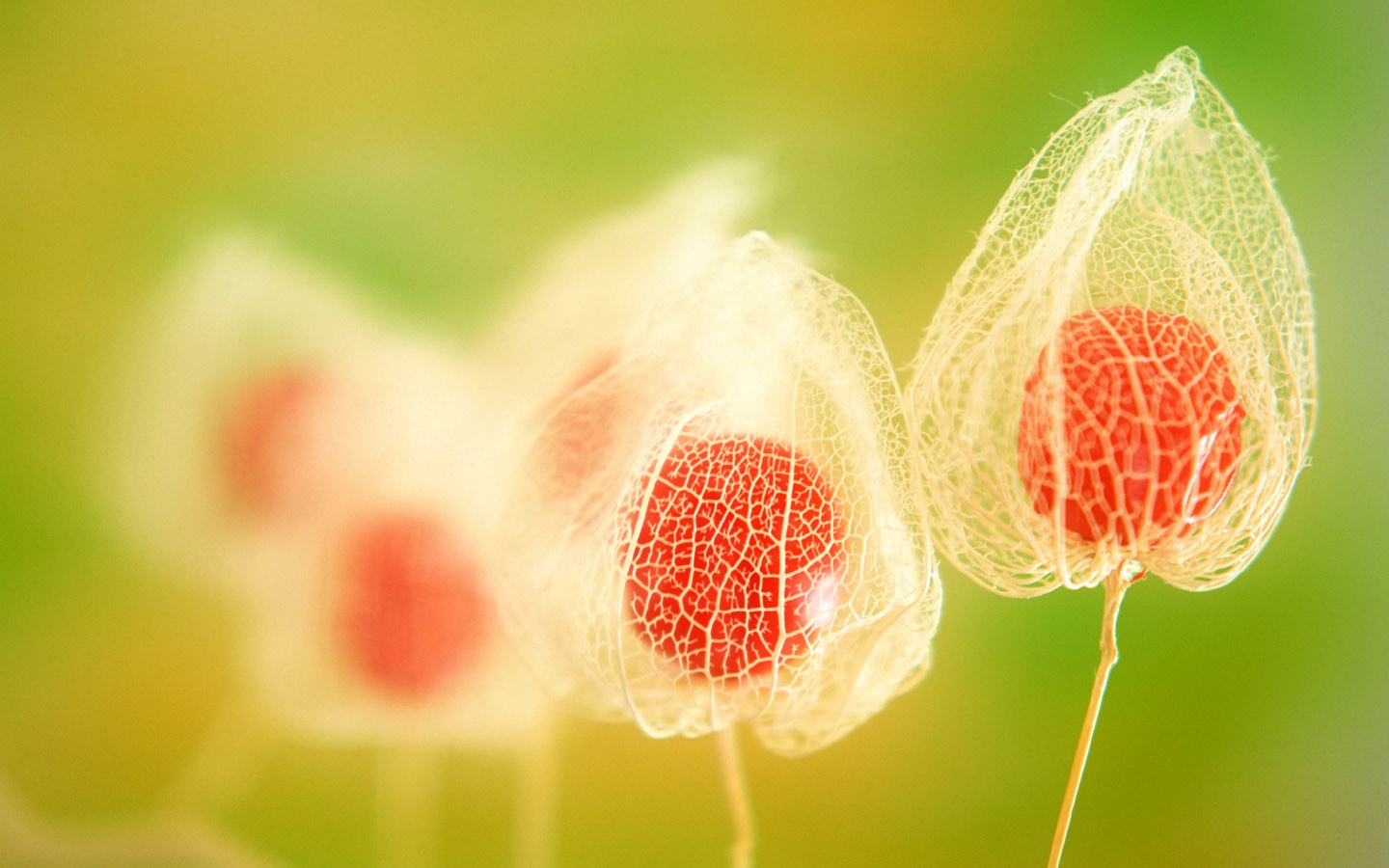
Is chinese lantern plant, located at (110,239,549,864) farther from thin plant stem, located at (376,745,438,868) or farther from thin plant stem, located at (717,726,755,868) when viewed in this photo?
thin plant stem, located at (717,726,755,868)

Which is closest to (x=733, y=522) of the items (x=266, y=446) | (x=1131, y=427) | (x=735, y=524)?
(x=735, y=524)

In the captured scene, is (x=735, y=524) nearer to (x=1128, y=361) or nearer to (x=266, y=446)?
(x=1128, y=361)

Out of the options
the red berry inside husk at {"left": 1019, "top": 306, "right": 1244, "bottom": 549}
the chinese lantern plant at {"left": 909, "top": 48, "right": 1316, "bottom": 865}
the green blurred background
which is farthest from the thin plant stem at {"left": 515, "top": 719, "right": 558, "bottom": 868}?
the red berry inside husk at {"left": 1019, "top": 306, "right": 1244, "bottom": 549}

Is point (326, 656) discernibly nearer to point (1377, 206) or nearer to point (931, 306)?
point (931, 306)

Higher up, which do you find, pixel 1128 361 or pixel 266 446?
pixel 266 446

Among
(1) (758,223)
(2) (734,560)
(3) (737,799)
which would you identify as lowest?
(3) (737,799)

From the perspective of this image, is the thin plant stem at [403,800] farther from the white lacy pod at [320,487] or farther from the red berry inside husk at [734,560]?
the red berry inside husk at [734,560]

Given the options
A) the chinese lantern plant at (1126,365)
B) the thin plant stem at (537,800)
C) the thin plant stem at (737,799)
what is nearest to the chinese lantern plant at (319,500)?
the thin plant stem at (537,800)
